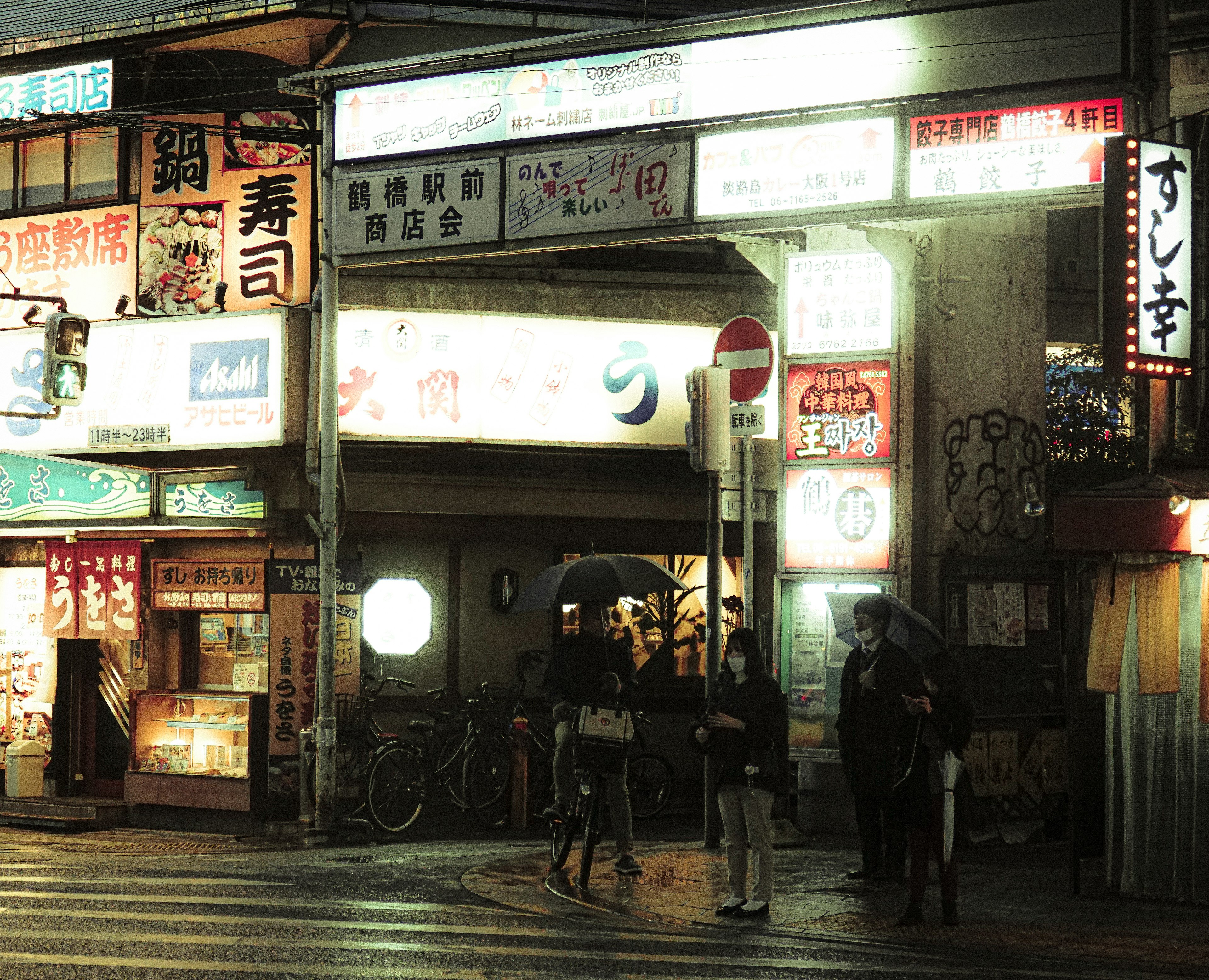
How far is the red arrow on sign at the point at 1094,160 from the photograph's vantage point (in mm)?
12648

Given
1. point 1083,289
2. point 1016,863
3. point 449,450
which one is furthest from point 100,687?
point 1083,289

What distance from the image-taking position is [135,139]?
17.8m

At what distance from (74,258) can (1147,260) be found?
42.2 ft

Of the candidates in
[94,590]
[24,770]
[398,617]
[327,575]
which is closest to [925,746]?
[327,575]

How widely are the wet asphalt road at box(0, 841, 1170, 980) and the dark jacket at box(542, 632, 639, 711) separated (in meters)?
1.69

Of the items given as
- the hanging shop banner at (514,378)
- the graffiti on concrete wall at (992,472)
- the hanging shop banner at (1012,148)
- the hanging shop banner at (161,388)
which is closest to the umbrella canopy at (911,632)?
the graffiti on concrete wall at (992,472)

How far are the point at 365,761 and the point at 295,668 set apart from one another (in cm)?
124

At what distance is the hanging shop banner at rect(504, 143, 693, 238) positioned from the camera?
14.4m

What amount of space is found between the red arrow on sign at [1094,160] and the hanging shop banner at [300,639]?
8.35 m

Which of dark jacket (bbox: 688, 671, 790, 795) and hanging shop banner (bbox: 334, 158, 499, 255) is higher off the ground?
hanging shop banner (bbox: 334, 158, 499, 255)

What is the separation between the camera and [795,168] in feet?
45.6

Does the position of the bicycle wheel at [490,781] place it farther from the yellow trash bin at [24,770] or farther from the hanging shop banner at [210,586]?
the yellow trash bin at [24,770]

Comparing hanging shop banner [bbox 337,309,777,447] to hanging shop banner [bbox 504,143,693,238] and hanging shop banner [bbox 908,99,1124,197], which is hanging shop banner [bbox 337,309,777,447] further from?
hanging shop banner [bbox 908,99,1124,197]

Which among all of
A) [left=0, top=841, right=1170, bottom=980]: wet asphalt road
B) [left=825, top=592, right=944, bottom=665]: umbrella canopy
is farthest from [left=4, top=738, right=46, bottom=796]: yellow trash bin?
[left=825, top=592, right=944, bottom=665]: umbrella canopy
